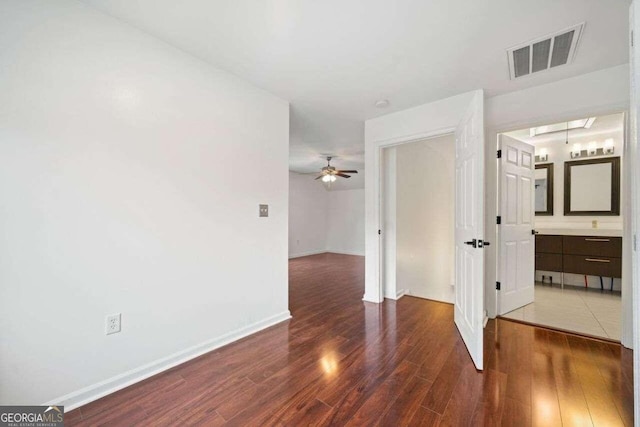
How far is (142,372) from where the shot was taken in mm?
1778

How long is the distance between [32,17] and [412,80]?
2647 mm

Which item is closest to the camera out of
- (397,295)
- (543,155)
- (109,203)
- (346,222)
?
(109,203)

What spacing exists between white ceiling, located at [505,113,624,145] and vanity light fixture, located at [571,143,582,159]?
123 millimetres

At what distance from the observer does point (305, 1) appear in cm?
152

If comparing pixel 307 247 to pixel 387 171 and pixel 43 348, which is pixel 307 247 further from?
pixel 43 348

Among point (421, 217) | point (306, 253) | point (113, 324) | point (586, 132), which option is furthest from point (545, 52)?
point (306, 253)

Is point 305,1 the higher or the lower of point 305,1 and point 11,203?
the higher

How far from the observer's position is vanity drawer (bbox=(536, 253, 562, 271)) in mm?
4020

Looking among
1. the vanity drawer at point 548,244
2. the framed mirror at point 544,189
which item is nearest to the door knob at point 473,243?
the vanity drawer at point 548,244

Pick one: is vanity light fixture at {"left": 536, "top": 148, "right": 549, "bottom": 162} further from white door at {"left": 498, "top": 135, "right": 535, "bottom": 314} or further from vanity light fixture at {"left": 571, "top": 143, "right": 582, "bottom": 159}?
white door at {"left": 498, "top": 135, "right": 535, "bottom": 314}

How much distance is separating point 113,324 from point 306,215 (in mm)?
6133

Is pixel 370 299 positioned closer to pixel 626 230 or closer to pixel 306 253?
pixel 626 230

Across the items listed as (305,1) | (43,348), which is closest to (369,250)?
(305,1)

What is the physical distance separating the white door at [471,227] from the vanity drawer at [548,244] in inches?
107
